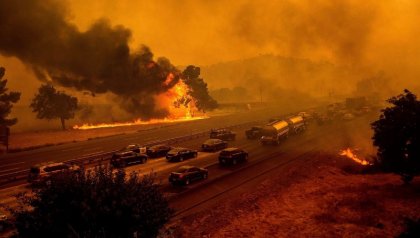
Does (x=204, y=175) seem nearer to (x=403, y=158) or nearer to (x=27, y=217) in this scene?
(x=403, y=158)

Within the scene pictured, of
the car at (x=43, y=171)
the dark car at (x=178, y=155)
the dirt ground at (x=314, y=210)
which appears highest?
the car at (x=43, y=171)

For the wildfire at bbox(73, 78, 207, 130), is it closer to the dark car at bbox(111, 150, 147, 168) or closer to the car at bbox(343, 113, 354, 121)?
the car at bbox(343, 113, 354, 121)

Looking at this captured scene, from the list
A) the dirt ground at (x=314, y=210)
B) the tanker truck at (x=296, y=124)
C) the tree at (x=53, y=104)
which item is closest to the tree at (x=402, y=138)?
the dirt ground at (x=314, y=210)

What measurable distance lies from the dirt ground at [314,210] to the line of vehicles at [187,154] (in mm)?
5338

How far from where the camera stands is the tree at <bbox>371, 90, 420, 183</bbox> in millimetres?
24031

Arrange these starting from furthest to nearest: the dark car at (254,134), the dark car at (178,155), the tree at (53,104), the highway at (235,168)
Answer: the tree at (53,104) < the dark car at (254,134) < the dark car at (178,155) < the highway at (235,168)

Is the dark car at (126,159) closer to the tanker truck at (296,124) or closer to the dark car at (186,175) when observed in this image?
the dark car at (186,175)

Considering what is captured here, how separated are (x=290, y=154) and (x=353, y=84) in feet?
423

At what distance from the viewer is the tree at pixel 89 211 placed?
10.9 m

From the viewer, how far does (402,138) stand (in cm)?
2466

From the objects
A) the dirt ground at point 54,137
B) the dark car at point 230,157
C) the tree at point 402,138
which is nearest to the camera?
the tree at point 402,138

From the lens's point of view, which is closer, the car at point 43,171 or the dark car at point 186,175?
the dark car at point 186,175

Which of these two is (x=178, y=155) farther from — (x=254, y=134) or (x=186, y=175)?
(x=254, y=134)

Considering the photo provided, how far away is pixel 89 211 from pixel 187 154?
2627cm
